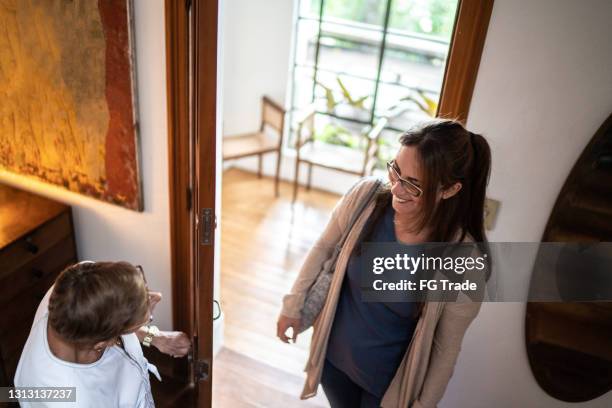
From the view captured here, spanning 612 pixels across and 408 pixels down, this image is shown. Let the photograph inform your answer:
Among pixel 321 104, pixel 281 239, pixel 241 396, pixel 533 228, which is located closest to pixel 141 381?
pixel 241 396

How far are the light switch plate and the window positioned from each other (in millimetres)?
2206

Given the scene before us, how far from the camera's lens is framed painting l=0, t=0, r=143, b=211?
176 cm

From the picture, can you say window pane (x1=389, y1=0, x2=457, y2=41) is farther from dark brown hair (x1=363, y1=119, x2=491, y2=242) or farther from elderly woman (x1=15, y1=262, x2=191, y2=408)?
elderly woman (x1=15, y1=262, x2=191, y2=408)

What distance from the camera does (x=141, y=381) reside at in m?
1.50

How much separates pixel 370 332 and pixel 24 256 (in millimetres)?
1385

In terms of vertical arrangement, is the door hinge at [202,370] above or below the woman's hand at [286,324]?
below

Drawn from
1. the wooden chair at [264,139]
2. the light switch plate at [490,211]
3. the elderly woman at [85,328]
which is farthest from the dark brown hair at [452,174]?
the wooden chair at [264,139]

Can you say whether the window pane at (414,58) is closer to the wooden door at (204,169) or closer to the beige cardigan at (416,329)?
the beige cardigan at (416,329)

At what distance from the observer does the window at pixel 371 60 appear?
385cm

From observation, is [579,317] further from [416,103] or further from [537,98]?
[416,103]

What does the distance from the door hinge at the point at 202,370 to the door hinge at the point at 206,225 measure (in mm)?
500

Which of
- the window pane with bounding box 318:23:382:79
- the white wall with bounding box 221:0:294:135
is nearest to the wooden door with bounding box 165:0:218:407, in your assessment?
the white wall with bounding box 221:0:294:135

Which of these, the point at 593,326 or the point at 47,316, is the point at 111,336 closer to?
the point at 47,316

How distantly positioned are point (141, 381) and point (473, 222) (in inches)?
42.5
